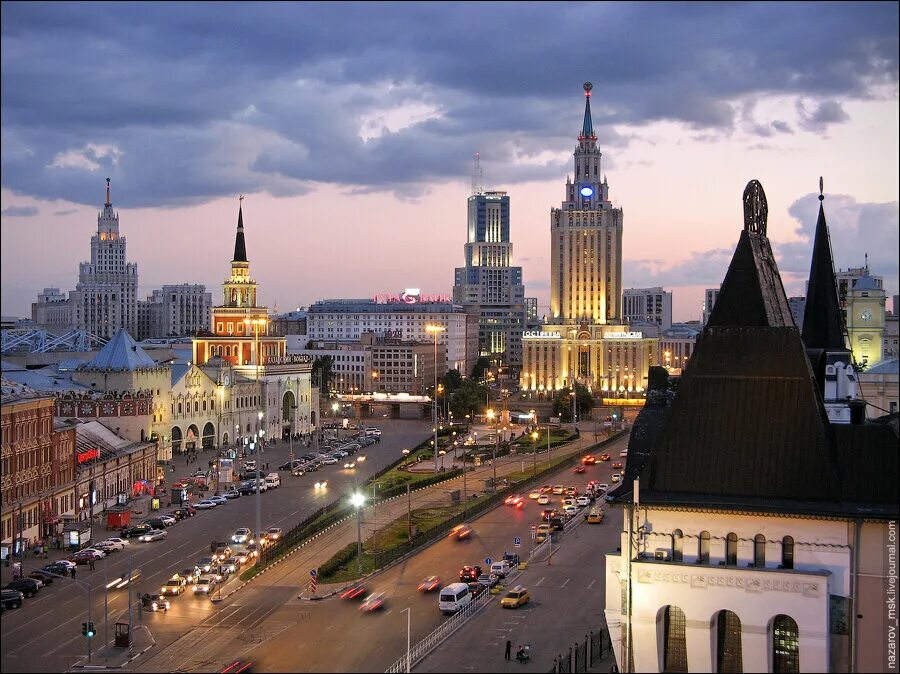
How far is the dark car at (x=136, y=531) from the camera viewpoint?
2596 inches

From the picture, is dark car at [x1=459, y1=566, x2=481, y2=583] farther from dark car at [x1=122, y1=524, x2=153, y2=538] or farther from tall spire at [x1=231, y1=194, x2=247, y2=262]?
tall spire at [x1=231, y1=194, x2=247, y2=262]

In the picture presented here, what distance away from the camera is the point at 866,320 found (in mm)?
72125

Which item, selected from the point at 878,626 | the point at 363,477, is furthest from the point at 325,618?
the point at 363,477

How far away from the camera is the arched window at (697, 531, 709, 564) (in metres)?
33.5

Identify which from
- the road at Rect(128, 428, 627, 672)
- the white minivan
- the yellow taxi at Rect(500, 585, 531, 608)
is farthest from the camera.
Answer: the yellow taxi at Rect(500, 585, 531, 608)

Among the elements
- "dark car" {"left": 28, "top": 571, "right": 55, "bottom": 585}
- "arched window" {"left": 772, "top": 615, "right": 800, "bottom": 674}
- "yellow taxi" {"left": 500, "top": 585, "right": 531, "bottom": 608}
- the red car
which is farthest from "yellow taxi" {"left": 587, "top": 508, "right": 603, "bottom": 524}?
"arched window" {"left": 772, "top": 615, "right": 800, "bottom": 674}

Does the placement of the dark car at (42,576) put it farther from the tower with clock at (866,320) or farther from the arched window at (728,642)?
the tower with clock at (866,320)


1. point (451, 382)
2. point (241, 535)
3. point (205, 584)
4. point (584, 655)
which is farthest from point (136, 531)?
point (451, 382)

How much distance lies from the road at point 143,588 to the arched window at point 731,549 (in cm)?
2055

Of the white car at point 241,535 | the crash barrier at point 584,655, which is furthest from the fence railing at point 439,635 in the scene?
the white car at point 241,535

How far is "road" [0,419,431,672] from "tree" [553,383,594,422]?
62325 mm

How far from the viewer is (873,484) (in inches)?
1281

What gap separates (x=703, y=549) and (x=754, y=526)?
166 centimetres

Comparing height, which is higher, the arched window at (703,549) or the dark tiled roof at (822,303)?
the dark tiled roof at (822,303)
